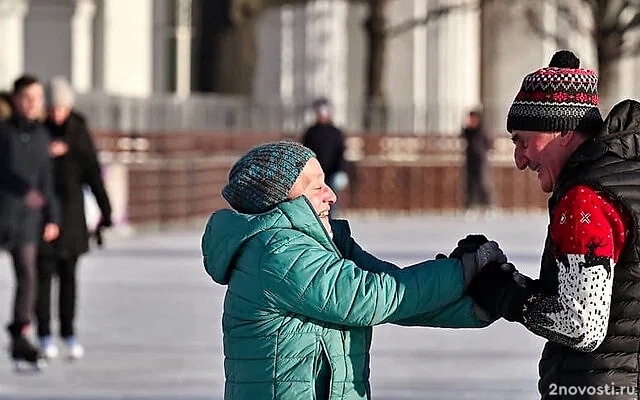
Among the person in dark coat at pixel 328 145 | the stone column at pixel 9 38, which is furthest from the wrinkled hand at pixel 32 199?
the stone column at pixel 9 38

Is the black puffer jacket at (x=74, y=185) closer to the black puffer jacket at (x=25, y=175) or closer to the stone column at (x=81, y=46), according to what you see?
the black puffer jacket at (x=25, y=175)

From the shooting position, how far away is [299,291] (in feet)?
13.7

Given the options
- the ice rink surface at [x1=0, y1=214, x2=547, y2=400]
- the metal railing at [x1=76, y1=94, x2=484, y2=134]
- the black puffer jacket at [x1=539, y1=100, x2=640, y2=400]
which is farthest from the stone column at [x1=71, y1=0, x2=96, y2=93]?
the black puffer jacket at [x1=539, y1=100, x2=640, y2=400]

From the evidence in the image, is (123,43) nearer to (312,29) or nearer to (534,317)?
(312,29)

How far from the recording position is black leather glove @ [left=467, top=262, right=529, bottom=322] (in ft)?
13.5

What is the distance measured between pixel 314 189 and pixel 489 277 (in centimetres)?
46

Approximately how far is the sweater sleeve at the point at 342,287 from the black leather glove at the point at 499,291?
0.04 m

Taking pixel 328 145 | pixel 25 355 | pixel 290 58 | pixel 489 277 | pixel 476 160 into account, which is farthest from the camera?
pixel 290 58

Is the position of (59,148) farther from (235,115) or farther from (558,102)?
(235,115)

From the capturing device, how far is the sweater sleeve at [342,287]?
4176 mm

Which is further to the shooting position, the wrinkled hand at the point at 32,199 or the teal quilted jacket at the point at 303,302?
the wrinkled hand at the point at 32,199

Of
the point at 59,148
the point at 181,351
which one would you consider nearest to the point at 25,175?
the point at 59,148

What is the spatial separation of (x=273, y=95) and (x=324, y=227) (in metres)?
27.3

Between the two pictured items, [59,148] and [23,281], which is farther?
[59,148]
